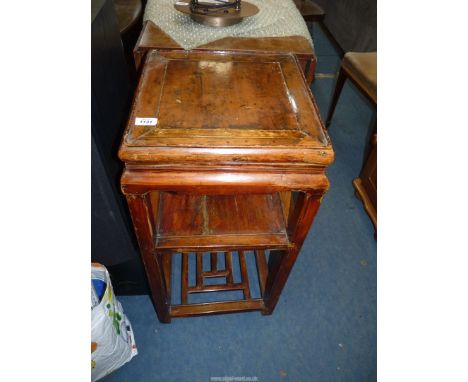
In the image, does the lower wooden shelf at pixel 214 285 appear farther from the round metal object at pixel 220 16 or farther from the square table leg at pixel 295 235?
the round metal object at pixel 220 16

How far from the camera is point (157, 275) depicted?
0.83 metres

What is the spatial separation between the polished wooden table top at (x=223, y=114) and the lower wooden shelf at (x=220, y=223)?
0.27 metres


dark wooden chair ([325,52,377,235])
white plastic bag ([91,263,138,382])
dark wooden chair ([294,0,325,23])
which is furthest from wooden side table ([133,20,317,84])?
dark wooden chair ([294,0,325,23])

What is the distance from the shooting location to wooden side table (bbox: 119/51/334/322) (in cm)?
57

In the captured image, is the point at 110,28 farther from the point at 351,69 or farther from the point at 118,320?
the point at 351,69

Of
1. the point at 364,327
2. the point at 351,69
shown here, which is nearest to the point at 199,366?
the point at 364,327

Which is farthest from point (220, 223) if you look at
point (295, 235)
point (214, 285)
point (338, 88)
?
point (338, 88)

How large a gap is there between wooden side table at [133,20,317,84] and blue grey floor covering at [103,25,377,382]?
2.57 ft

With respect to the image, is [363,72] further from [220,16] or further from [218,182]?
[218,182]

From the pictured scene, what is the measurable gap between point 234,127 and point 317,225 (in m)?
0.99

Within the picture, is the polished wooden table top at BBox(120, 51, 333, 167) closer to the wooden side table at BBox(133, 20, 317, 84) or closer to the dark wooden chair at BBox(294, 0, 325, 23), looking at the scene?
the wooden side table at BBox(133, 20, 317, 84)

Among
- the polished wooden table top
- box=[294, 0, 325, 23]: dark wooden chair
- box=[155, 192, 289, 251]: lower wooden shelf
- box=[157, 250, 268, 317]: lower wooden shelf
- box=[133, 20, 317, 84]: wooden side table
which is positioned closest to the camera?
the polished wooden table top

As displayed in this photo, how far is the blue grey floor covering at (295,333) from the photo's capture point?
102 cm

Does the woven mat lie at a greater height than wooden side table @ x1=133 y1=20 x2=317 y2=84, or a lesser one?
greater
